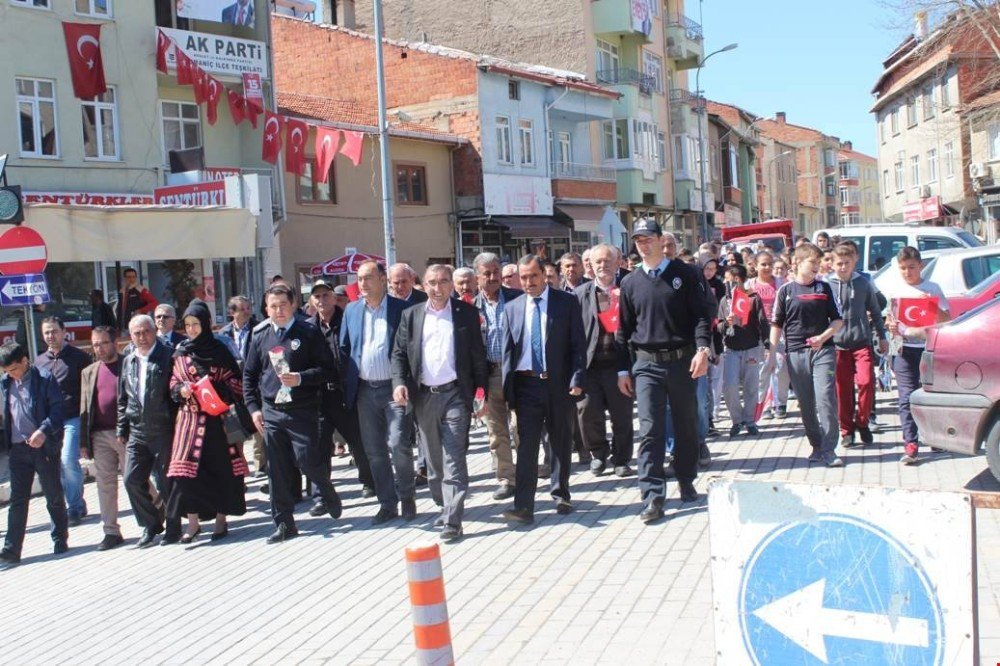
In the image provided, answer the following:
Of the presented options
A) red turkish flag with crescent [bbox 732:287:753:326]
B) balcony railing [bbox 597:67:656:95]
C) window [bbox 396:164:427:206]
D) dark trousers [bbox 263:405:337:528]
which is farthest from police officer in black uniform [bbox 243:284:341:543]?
balcony railing [bbox 597:67:656:95]

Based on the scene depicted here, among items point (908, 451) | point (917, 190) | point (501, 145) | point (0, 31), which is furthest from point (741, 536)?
point (917, 190)

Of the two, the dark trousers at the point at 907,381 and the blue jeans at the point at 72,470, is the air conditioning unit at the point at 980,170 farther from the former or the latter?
the blue jeans at the point at 72,470

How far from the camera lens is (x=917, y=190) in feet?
Result: 172

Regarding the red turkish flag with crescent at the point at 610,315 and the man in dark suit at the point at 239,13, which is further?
the man in dark suit at the point at 239,13

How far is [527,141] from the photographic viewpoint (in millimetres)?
34688

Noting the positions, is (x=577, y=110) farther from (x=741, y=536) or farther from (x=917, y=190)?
(x=741, y=536)

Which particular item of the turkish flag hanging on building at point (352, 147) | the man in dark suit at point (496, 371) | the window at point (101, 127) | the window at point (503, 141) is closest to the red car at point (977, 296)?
the man in dark suit at point (496, 371)

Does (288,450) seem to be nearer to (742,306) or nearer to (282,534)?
(282,534)

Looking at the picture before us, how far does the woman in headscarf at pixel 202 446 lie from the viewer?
841 centimetres

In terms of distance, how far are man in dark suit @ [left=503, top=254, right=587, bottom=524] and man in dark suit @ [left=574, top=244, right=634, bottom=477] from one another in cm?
111

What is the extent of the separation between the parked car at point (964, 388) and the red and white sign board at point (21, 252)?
840 centimetres

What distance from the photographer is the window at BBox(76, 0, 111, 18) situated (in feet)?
71.5

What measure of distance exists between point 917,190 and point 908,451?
47.8m

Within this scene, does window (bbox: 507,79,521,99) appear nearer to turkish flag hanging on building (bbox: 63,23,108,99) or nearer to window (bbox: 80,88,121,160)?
window (bbox: 80,88,121,160)
